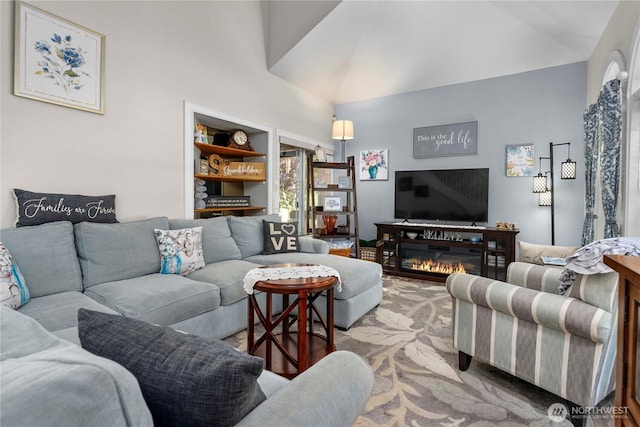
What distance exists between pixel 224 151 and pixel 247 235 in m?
1.17

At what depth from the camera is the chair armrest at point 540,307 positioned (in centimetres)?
141

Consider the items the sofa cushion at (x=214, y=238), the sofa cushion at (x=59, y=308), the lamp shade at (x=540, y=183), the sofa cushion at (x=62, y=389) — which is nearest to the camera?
the sofa cushion at (x=62, y=389)

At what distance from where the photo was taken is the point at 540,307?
1572 millimetres

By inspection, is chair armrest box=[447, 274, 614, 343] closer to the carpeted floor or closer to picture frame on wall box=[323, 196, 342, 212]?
the carpeted floor

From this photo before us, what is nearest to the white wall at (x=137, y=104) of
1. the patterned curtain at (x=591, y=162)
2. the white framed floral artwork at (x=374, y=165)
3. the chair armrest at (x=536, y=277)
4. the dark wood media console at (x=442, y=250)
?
the white framed floral artwork at (x=374, y=165)

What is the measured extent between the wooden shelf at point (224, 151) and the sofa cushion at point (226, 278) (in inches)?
55.4

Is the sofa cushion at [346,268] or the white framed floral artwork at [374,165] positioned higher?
the white framed floral artwork at [374,165]

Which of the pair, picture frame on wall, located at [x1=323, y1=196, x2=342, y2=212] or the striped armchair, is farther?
picture frame on wall, located at [x1=323, y1=196, x2=342, y2=212]

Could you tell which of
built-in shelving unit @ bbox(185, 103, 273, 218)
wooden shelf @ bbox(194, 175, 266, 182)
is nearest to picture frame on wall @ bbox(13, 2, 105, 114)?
built-in shelving unit @ bbox(185, 103, 273, 218)

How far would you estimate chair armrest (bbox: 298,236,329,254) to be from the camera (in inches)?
141

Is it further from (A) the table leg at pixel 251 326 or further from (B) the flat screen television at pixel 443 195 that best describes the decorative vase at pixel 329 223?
(A) the table leg at pixel 251 326

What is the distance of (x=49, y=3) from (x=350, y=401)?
3130 millimetres

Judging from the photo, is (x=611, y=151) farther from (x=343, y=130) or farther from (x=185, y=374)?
(x=185, y=374)

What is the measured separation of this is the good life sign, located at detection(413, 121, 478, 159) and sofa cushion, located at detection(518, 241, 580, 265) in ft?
5.52
